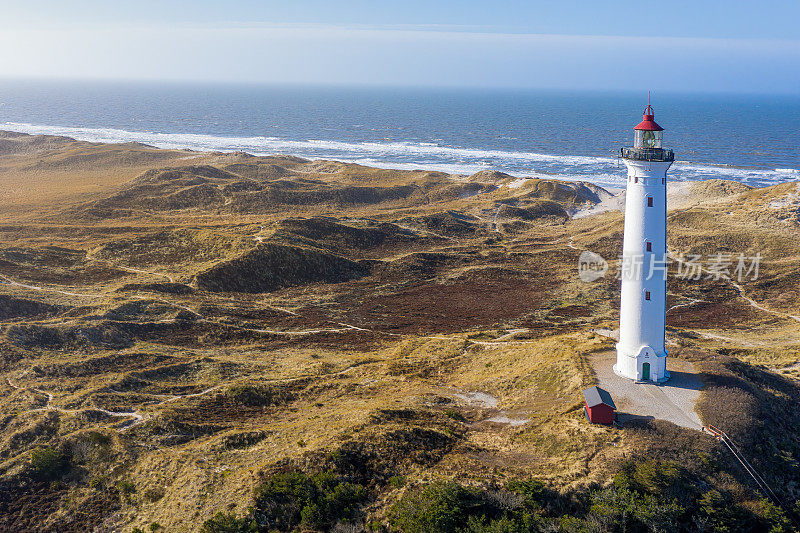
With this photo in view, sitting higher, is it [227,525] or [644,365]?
[644,365]

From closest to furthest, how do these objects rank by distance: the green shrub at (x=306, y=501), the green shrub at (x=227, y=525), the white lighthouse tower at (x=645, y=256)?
1. the green shrub at (x=227, y=525)
2. the green shrub at (x=306, y=501)
3. the white lighthouse tower at (x=645, y=256)

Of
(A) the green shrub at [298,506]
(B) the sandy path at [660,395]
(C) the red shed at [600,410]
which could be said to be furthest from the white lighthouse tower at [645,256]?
(A) the green shrub at [298,506]

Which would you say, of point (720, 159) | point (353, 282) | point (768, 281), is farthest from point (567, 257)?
point (720, 159)

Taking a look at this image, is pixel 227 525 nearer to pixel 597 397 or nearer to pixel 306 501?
pixel 306 501

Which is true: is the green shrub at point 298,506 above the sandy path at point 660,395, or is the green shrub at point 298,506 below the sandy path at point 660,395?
below

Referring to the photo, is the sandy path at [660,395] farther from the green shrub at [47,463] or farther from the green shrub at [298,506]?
the green shrub at [47,463]

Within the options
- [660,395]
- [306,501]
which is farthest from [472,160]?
[306,501]

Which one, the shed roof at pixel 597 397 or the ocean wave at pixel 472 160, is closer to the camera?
the shed roof at pixel 597 397

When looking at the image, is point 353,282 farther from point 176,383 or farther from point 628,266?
point 628,266
